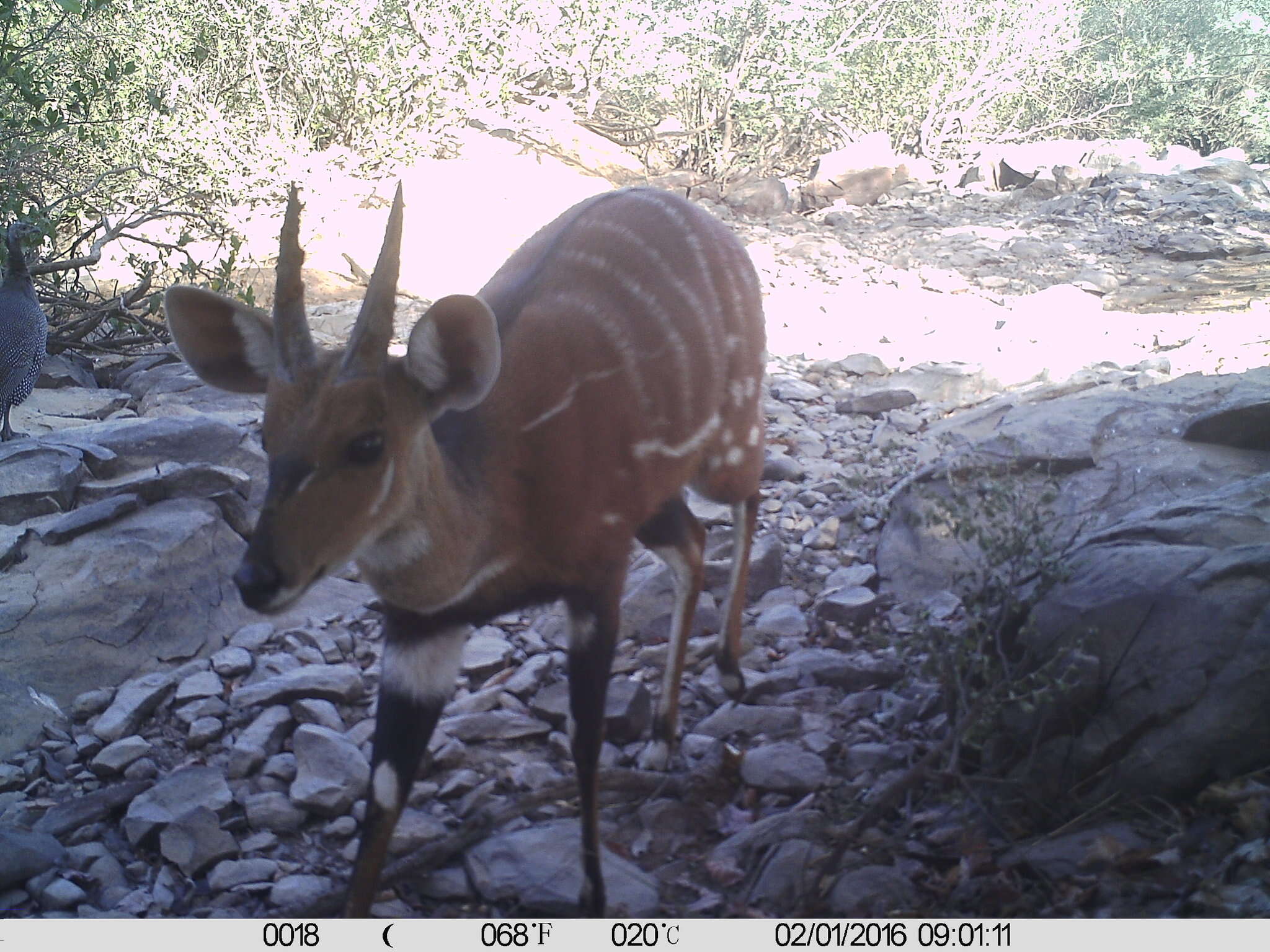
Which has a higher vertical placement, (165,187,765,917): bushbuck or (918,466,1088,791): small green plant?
(165,187,765,917): bushbuck

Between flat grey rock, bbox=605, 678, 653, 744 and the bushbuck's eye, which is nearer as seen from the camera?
the bushbuck's eye

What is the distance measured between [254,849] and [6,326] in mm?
3303

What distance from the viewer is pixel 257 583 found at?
194cm

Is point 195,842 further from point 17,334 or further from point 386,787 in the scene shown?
point 17,334

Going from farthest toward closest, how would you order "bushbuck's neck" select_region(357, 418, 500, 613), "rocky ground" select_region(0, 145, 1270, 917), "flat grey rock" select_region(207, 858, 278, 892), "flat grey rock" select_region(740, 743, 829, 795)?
1. "flat grey rock" select_region(740, 743, 829, 795)
2. "flat grey rock" select_region(207, 858, 278, 892)
3. "rocky ground" select_region(0, 145, 1270, 917)
4. "bushbuck's neck" select_region(357, 418, 500, 613)

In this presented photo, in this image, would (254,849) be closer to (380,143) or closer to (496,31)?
(380,143)

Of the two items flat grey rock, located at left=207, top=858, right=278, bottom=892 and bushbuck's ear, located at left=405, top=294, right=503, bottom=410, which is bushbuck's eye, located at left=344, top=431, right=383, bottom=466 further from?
flat grey rock, located at left=207, top=858, right=278, bottom=892

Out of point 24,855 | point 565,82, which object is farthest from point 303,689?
point 565,82

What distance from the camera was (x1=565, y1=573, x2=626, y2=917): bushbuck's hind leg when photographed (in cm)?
254

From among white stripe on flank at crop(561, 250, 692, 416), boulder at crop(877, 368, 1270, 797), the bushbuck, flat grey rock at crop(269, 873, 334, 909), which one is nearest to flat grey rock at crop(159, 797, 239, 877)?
flat grey rock at crop(269, 873, 334, 909)

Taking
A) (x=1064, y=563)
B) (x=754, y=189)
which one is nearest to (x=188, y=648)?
(x=1064, y=563)

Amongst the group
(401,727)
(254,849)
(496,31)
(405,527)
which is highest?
(496,31)
